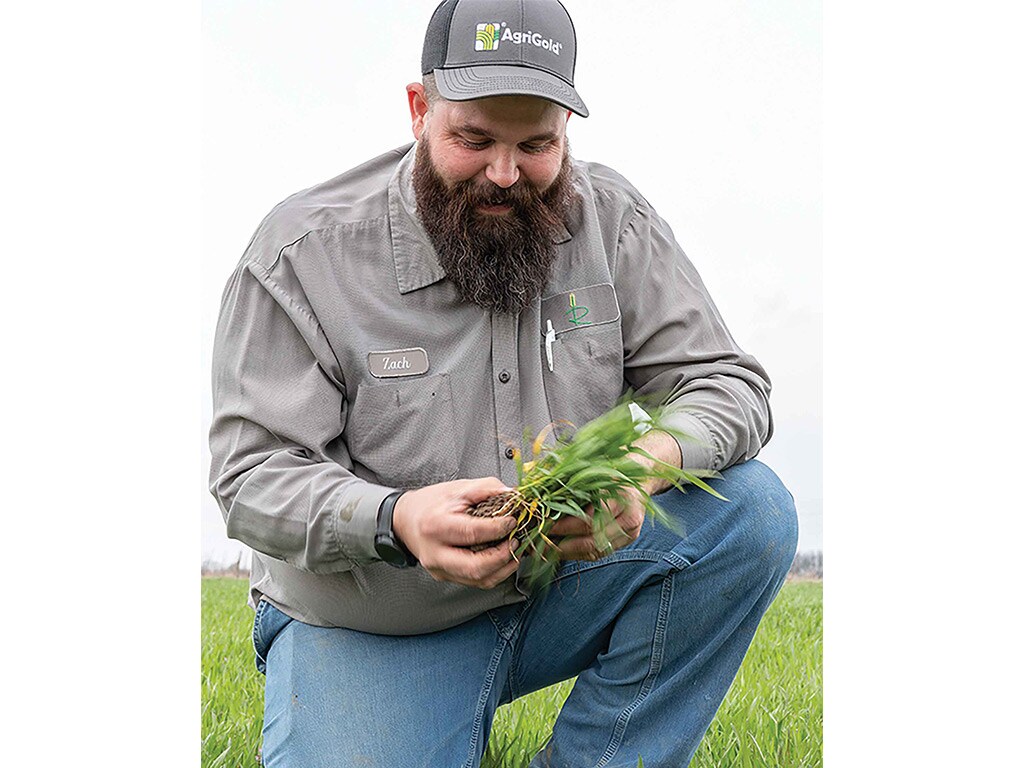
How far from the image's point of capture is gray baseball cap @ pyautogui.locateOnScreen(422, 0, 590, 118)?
2783mm

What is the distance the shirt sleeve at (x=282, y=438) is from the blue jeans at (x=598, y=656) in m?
0.31

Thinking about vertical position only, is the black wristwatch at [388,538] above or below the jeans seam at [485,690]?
above

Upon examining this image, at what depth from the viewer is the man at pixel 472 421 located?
2.79m

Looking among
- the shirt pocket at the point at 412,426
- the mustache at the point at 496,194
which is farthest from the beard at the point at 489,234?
the shirt pocket at the point at 412,426

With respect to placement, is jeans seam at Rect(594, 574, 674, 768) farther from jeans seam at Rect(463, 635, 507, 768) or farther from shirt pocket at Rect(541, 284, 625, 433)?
shirt pocket at Rect(541, 284, 625, 433)

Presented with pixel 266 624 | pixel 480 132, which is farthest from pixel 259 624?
pixel 480 132

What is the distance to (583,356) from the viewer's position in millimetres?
2973

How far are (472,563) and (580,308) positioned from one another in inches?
30.8

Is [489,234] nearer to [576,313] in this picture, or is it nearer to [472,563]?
[576,313]

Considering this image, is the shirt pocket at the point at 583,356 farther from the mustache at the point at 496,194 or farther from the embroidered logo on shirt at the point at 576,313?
the mustache at the point at 496,194

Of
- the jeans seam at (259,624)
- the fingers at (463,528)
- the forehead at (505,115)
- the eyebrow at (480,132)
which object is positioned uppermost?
the forehead at (505,115)

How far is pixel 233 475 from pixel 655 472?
91 centimetres

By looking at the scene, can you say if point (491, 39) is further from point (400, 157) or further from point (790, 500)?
point (790, 500)

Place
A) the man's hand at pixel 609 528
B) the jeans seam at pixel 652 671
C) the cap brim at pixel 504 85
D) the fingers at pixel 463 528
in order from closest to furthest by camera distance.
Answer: the fingers at pixel 463 528, the man's hand at pixel 609 528, the cap brim at pixel 504 85, the jeans seam at pixel 652 671
